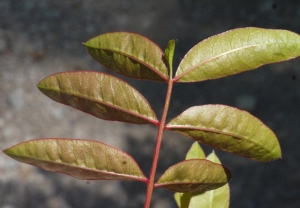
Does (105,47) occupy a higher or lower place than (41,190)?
higher

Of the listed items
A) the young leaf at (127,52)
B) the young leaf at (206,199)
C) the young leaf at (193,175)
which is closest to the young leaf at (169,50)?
the young leaf at (127,52)

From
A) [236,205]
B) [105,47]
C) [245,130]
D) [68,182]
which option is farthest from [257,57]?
[68,182]

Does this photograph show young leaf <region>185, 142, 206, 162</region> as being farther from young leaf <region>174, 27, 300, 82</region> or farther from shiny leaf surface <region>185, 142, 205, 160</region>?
young leaf <region>174, 27, 300, 82</region>

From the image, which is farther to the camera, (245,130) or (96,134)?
(96,134)

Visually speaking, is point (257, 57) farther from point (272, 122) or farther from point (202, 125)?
point (272, 122)

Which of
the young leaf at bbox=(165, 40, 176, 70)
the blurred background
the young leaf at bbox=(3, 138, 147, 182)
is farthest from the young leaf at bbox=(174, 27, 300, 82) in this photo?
the blurred background

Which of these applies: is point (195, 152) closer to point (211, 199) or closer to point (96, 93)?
point (211, 199)

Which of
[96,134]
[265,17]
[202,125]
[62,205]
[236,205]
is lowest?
[62,205]
